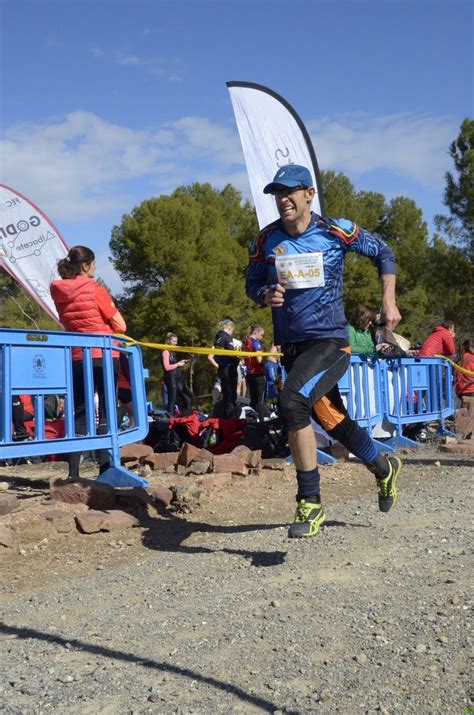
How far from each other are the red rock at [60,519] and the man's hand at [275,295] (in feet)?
6.16

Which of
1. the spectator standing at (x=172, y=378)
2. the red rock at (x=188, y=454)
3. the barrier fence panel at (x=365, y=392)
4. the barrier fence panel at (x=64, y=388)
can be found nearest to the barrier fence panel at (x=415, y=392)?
the barrier fence panel at (x=365, y=392)

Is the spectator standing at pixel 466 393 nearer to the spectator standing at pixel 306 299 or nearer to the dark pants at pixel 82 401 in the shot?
the dark pants at pixel 82 401

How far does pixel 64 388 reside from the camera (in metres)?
5.68

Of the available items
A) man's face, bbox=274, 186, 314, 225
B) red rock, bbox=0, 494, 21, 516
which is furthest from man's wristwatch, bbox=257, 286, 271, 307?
red rock, bbox=0, 494, 21, 516

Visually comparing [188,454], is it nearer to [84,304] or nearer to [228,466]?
[228,466]

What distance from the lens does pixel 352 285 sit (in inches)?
1446

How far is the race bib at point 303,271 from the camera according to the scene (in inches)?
167

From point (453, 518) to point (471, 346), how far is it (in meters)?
10.3

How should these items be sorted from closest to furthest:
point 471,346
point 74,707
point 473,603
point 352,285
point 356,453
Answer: point 74,707 → point 473,603 → point 356,453 → point 471,346 → point 352,285

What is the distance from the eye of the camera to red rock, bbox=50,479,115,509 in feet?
17.4

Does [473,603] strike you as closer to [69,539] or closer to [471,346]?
[69,539]

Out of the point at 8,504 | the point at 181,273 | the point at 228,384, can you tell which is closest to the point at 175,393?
the point at 228,384

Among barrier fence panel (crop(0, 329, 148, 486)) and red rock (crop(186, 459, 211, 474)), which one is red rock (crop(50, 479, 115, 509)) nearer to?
barrier fence panel (crop(0, 329, 148, 486))

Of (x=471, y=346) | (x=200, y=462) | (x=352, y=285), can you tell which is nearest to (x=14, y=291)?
(x=352, y=285)
